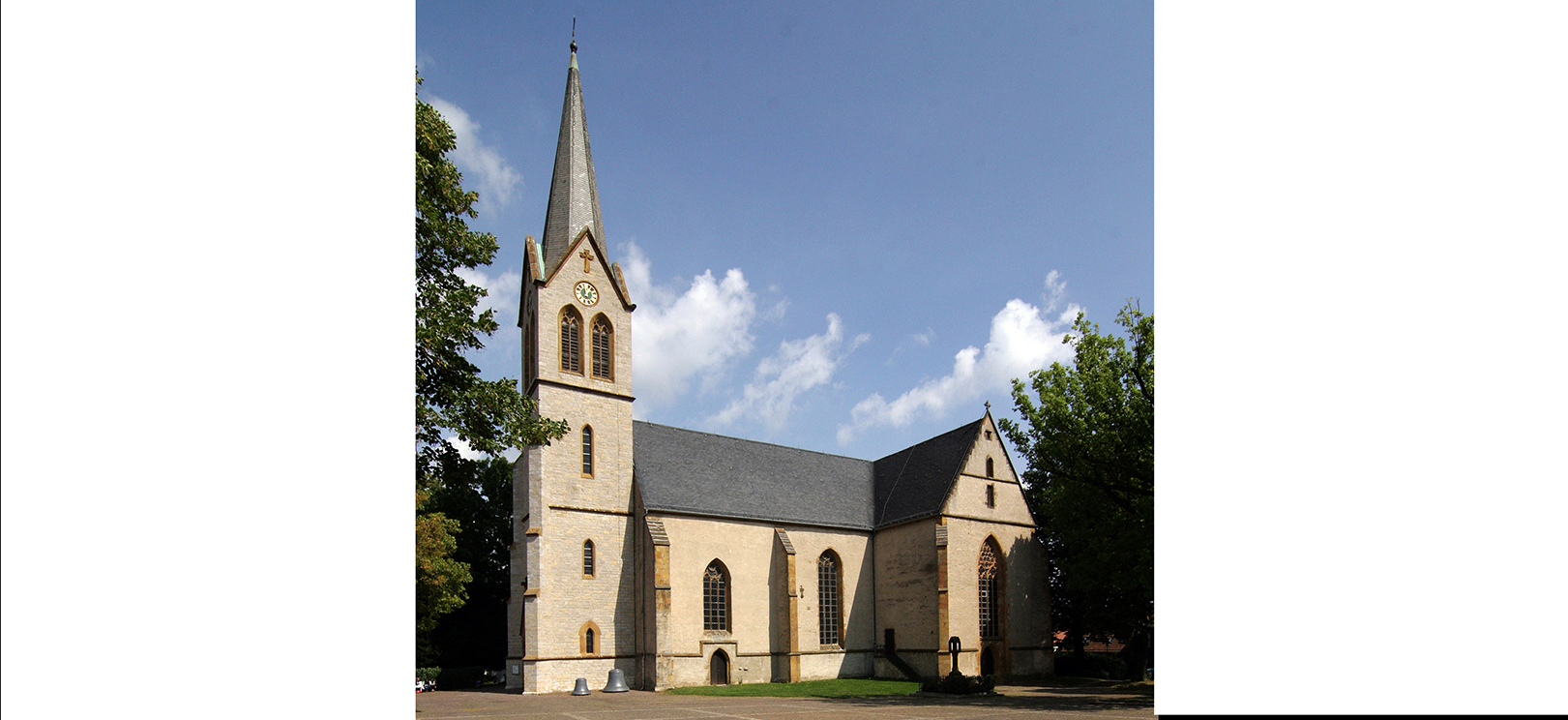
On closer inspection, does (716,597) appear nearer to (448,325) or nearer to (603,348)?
(603,348)

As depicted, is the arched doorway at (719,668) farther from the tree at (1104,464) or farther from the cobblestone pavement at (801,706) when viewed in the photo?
the tree at (1104,464)

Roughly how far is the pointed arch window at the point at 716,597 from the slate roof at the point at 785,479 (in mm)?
2067

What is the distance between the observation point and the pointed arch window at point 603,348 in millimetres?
32500

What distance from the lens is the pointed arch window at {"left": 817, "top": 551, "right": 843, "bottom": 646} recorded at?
1346 inches

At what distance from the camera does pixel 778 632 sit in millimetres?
32906

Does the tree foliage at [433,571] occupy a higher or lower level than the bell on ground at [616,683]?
higher

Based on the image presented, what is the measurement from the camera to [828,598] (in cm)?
3491

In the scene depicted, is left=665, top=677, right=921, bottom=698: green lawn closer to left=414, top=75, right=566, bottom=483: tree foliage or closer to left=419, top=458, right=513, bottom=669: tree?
left=414, top=75, right=566, bottom=483: tree foliage

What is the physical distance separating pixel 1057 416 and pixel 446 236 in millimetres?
18682

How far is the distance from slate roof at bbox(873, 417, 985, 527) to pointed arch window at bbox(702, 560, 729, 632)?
7.75m

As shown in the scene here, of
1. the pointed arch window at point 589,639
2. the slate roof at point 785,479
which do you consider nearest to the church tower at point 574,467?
the pointed arch window at point 589,639

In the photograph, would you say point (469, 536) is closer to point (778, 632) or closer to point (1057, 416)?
point (778, 632)

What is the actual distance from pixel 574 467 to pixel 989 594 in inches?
663

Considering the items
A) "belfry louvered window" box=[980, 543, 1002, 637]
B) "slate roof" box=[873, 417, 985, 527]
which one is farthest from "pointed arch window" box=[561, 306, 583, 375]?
"belfry louvered window" box=[980, 543, 1002, 637]
